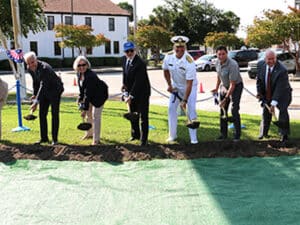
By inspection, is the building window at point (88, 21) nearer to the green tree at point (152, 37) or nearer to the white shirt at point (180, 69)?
the green tree at point (152, 37)

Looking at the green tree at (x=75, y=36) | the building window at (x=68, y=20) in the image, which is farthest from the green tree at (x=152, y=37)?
the building window at (x=68, y=20)

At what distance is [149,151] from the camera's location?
22.2 feet

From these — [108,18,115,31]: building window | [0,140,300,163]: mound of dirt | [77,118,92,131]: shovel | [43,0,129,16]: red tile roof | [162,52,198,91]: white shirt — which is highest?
[43,0,129,16]: red tile roof

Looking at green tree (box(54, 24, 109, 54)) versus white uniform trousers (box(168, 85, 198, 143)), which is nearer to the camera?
white uniform trousers (box(168, 85, 198, 143))

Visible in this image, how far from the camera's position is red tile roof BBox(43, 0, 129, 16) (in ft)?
166

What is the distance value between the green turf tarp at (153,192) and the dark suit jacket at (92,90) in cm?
119

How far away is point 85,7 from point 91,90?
47866mm

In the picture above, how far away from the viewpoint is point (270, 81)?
710 centimetres

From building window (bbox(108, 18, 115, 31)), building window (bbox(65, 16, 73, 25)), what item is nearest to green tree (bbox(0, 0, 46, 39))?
building window (bbox(65, 16, 73, 25))

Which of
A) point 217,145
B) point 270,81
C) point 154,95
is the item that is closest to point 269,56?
point 270,81

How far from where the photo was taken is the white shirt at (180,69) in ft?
22.5

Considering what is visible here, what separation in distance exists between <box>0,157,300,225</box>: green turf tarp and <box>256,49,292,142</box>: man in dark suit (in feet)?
3.34

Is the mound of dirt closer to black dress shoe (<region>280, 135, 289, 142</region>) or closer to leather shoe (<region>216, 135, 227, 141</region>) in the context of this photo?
black dress shoe (<region>280, 135, 289, 142</region>)

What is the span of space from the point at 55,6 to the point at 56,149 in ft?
152
